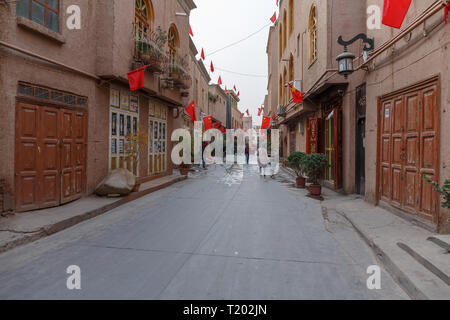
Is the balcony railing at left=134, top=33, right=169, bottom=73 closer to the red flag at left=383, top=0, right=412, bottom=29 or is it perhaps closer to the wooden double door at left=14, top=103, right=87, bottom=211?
the wooden double door at left=14, top=103, right=87, bottom=211

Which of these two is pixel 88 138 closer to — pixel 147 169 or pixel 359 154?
pixel 147 169

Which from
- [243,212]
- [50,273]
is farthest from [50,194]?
[243,212]

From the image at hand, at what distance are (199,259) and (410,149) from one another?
15.7 feet

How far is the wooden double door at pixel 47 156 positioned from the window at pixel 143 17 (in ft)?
14.7

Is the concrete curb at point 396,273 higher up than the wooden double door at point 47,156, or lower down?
lower down

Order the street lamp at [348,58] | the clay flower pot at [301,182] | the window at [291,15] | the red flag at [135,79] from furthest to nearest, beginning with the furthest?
1. the window at [291,15]
2. the clay flower pot at [301,182]
3. the red flag at [135,79]
4. the street lamp at [348,58]

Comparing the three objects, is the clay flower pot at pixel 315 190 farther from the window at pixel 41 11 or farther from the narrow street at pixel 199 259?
the window at pixel 41 11

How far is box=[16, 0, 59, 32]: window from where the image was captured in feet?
20.4

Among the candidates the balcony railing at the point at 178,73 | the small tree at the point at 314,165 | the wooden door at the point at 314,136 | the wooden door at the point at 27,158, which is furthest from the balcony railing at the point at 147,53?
the wooden door at the point at 314,136

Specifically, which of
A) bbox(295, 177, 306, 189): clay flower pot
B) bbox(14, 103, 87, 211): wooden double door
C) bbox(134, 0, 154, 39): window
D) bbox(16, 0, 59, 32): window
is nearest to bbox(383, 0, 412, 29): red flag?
bbox(295, 177, 306, 189): clay flower pot

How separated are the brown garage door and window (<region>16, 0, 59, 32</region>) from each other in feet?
26.5

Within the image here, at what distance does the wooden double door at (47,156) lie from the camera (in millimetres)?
6176

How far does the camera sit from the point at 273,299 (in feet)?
10.2

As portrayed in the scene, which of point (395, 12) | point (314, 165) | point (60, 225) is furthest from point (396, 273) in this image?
point (314, 165)
